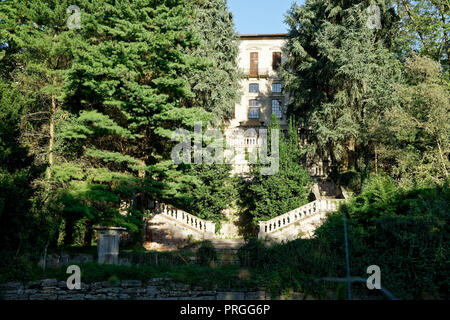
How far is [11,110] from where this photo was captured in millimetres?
13820

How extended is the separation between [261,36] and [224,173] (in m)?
23.2

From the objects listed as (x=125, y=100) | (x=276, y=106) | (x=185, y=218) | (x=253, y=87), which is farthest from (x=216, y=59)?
(x=276, y=106)

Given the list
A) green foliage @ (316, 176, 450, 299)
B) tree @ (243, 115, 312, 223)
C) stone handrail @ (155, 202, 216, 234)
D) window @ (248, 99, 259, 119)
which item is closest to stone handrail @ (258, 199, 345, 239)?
tree @ (243, 115, 312, 223)

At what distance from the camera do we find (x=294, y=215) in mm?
20438

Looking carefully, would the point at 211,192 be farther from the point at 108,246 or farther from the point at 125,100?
the point at 108,246

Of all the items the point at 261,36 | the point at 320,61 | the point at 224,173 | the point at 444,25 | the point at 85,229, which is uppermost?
the point at 261,36

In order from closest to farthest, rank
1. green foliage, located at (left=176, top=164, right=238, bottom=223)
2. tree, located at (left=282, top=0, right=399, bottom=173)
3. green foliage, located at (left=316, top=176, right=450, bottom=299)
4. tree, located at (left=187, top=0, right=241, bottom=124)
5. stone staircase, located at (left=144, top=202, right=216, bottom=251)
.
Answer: green foliage, located at (left=316, top=176, right=450, bottom=299), stone staircase, located at (left=144, top=202, right=216, bottom=251), tree, located at (left=282, top=0, right=399, bottom=173), green foliage, located at (left=176, top=164, right=238, bottom=223), tree, located at (left=187, top=0, right=241, bottom=124)

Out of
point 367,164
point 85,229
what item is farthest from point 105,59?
point 367,164

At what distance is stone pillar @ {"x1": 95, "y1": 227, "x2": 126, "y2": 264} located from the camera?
12.9 metres

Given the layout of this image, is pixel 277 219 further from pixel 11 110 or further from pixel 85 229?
pixel 11 110

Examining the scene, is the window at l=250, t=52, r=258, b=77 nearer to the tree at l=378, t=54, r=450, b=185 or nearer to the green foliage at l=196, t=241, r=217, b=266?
the tree at l=378, t=54, r=450, b=185

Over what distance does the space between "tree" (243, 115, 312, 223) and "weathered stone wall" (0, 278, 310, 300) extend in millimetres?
11412

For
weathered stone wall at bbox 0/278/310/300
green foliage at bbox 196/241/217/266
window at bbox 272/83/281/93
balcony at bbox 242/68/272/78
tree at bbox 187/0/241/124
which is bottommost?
weathered stone wall at bbox 0/278/310/300

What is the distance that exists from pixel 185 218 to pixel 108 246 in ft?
26.5
